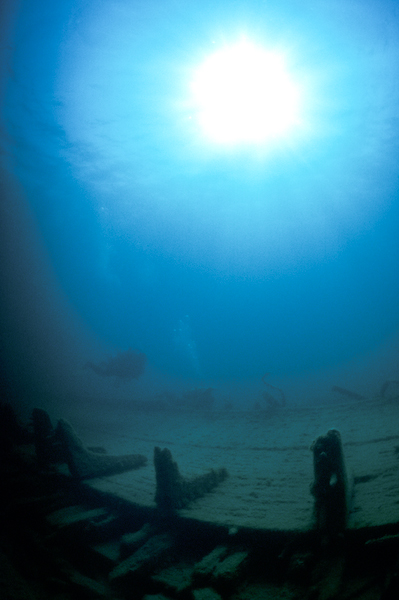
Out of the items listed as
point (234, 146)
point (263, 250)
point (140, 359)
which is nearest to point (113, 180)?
point (234, 146)

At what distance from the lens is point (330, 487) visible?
9.07 ft

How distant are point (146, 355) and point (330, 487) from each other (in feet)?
105

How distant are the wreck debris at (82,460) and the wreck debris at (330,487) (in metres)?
4.03

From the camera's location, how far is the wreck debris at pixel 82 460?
502 centimetres

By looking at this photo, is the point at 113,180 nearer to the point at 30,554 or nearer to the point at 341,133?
the point at 341,133

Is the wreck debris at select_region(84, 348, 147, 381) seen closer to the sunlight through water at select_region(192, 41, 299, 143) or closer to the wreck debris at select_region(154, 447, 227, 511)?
the wreck debris at select_region(154, 447, 227, 511)

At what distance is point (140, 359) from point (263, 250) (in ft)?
289

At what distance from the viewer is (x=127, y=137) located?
82.3ft

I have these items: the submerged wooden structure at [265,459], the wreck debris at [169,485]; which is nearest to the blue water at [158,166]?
the submerged wooden structure at [265,459]

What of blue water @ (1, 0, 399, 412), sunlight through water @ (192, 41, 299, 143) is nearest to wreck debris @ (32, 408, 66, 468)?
blue water @ (1, 0, 399, 412)

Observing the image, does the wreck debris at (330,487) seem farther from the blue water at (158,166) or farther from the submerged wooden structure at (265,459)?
the blue water at (158,166)

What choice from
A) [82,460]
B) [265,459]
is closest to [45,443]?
[82,460]

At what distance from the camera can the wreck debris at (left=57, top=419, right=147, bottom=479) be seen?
5.02 m

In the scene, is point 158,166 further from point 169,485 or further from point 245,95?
point 169,485
